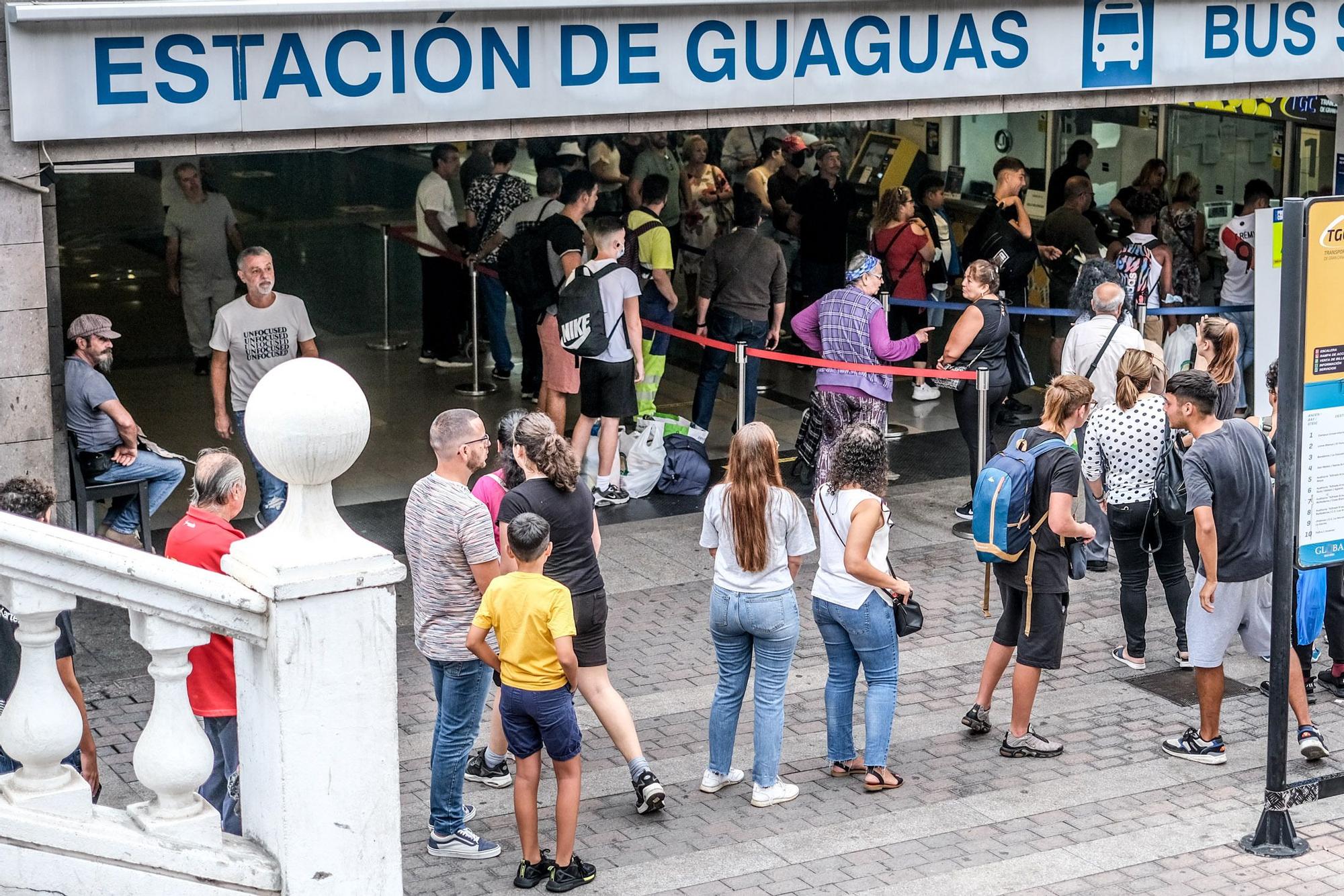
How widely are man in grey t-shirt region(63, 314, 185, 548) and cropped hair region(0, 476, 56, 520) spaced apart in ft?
9.27

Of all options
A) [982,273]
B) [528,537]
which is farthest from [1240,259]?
[528,537]

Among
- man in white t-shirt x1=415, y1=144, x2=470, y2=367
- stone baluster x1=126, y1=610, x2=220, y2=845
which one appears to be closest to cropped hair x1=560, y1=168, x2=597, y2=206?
man in white t-shirt x1=415, y1=144, x2=470, y2=367

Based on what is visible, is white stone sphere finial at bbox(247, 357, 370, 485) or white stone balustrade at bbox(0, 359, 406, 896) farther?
white stone sphere finial at bbox(247, 357, 370, 485)

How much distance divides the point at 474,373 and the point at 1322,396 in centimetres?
862

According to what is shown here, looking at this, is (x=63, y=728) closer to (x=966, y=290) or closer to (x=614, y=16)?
(x=614, y=16)

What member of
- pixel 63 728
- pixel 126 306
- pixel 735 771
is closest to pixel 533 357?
pixel 126 306

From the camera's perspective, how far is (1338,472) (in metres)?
6.93

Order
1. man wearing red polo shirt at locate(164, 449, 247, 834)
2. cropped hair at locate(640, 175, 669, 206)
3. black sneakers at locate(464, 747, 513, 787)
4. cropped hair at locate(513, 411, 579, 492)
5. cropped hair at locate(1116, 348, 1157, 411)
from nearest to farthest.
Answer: man wearing red polo shirt at locate(164, 449, 247, 834) < cropped hair at locate(513, 411, 579, 492) < black sneakers at locate(464, 747, 513, 787) < cropped hair at locate(1116, 348, 1157, 411) < cropped hair at locate(640, 175, 669, 206)

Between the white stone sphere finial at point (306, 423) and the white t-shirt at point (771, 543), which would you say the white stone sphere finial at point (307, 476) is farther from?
the white t-shirt at point (771, 543)

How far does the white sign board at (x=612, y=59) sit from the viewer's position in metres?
8.35

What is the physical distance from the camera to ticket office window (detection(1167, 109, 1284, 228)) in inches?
664

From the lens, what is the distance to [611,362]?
11133 mm

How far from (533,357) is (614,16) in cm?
474

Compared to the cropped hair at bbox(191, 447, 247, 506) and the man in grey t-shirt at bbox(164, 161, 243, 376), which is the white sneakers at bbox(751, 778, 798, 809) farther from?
the man in grey t-shirt at bbox(164, 161, 243, 376)
